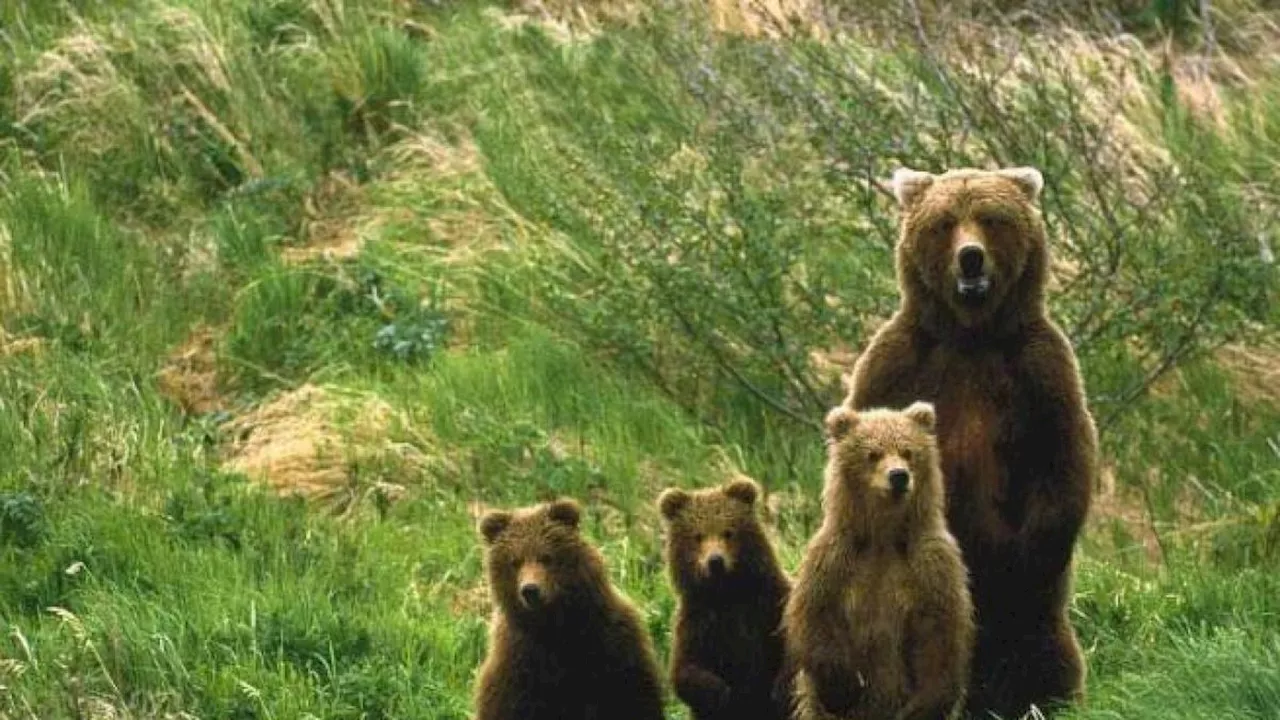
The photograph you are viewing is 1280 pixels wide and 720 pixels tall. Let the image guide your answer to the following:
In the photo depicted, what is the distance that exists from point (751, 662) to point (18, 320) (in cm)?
536

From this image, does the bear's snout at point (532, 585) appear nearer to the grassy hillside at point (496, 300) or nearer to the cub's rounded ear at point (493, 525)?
the cub's rounded ear at point (493, 525)

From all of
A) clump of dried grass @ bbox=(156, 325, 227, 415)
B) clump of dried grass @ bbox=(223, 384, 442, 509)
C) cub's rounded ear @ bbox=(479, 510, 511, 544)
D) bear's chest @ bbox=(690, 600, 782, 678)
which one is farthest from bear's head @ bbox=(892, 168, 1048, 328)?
clump of dried grass @ bbox=(156, 325, 227, 415)

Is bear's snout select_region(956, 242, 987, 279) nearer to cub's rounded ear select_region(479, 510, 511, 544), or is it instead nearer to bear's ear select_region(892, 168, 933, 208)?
bear's ear select_region(892, 168, 933, 208)

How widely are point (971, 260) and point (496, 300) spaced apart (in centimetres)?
516

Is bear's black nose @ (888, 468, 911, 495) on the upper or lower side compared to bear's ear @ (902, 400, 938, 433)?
lower

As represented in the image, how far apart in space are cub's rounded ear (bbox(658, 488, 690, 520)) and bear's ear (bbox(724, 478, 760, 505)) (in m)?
0.10

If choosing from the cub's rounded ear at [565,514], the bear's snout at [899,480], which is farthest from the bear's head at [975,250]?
the cub's rounded ear at [565,514]

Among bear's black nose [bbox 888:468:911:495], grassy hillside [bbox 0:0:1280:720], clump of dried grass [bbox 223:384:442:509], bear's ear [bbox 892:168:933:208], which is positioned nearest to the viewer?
bear's black nose [bbox 888:468:911:495]

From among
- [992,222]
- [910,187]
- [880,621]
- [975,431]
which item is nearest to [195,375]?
[910,187]

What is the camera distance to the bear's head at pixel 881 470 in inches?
237

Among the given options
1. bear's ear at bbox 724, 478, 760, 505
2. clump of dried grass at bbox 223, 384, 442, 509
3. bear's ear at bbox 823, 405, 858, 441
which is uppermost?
bear's ear at bbox 823, 405, 858, 441

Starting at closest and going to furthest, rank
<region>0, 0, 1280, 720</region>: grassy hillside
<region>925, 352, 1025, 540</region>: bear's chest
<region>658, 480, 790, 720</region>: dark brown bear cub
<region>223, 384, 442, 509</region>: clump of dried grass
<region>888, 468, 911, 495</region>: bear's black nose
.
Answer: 1. <region>888, 468, 911, 495</region>: bear's black nose
2. <region>925, 352, 1025, 540</region>: bear's chest
3. <region>658, 480, 790, 720</region>: dark brown bear cub
4. <region>0, 0, 1280, 720</region>: grassy hillside
5. <region>223, 384, 442, 509</region>: clump of dried grass

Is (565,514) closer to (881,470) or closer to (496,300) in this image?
(881,470)

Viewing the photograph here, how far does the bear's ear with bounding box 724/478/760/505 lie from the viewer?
6672 millimetres
